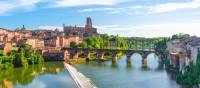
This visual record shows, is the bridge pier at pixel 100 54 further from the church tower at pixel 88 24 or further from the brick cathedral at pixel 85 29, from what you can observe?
the church tower at pixel 88 24

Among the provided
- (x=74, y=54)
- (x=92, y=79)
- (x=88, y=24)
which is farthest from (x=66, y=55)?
(x=88, y=24)

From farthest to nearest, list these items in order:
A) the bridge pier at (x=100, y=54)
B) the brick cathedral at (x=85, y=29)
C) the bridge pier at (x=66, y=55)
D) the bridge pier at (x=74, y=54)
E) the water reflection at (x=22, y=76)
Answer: the brick cathedral at (x=85, y=29), the bridge pier at (x=74, y=54), the bridge pier at (x=100, y=54), the bridge pier at (x=66, y=55), the water reflection at (x=22, y=76)

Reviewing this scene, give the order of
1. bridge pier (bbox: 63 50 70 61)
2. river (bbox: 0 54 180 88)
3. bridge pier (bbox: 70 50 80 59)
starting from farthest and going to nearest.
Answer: bridge pier (bbox: 70 50 80 59)
bridge pier (bbox: 63 50 70 61)
river (bbox: 0 54 180 88)

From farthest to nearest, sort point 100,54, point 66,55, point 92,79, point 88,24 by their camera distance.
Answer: point 88,24
point 100,54
point 66,55
point 92,79

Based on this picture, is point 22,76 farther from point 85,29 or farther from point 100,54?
point 85,29

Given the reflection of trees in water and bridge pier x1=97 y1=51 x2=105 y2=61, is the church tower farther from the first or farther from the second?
the reflection of trees in water

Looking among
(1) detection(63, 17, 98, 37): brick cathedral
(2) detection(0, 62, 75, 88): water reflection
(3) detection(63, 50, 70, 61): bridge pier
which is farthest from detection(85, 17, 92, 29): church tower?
(2) detection(0, 62, 75, 88): water reflection

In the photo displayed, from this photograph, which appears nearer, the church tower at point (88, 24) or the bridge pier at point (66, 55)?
the bridge pier at point (66, 55)

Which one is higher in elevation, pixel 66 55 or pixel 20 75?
pixel 66 55

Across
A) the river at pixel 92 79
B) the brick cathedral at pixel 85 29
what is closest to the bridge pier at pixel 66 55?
the river at pixel 92 79

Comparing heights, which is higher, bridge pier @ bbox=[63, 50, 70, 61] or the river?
bridge pier @ bbox=[63, 50, 70, 61]

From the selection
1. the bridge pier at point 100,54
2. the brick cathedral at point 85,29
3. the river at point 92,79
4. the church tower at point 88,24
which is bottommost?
the river at point 92,79

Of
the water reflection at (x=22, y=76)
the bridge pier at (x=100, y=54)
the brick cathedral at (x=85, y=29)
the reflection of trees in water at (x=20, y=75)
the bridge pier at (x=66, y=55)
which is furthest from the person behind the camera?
the brick cathedral at (x=85, y=29)

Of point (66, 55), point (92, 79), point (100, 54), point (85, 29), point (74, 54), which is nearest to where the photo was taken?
point (92, 79)
